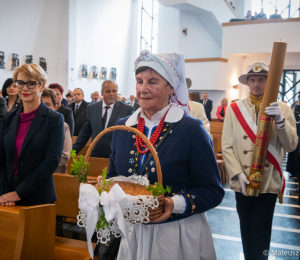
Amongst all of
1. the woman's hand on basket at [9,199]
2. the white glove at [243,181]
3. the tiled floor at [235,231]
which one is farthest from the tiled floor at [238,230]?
the woman's hand on basket at [9,199]

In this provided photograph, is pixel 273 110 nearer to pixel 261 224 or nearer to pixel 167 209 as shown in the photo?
pixel 261 224

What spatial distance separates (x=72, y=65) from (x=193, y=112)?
12.5 metres

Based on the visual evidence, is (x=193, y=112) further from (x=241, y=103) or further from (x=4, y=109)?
(x=4, y=109)

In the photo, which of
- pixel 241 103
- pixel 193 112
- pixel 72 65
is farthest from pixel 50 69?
pixel 241 103

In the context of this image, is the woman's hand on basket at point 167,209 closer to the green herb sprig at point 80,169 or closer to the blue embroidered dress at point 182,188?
the blue embroidered dress at point 182,188

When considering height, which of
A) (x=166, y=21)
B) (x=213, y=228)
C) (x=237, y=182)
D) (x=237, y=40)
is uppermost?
(x=166, y=21)

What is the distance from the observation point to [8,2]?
12219mm

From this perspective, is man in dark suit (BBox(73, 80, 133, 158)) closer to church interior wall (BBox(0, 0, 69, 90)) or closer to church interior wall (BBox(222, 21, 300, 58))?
church interior wall (BBox(0, 0, 69, 90))

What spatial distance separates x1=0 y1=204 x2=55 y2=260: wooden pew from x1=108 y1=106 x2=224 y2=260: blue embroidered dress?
2.34ft

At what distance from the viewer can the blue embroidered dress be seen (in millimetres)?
1447

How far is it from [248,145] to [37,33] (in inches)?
524

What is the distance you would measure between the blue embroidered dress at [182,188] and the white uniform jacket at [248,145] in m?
1.05

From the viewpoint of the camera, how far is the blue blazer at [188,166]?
145 cm

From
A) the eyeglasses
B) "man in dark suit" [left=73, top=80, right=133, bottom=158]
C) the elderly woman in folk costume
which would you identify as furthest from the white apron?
"man in dark suit" [left=73, top=80, right=133, bottom=158]
